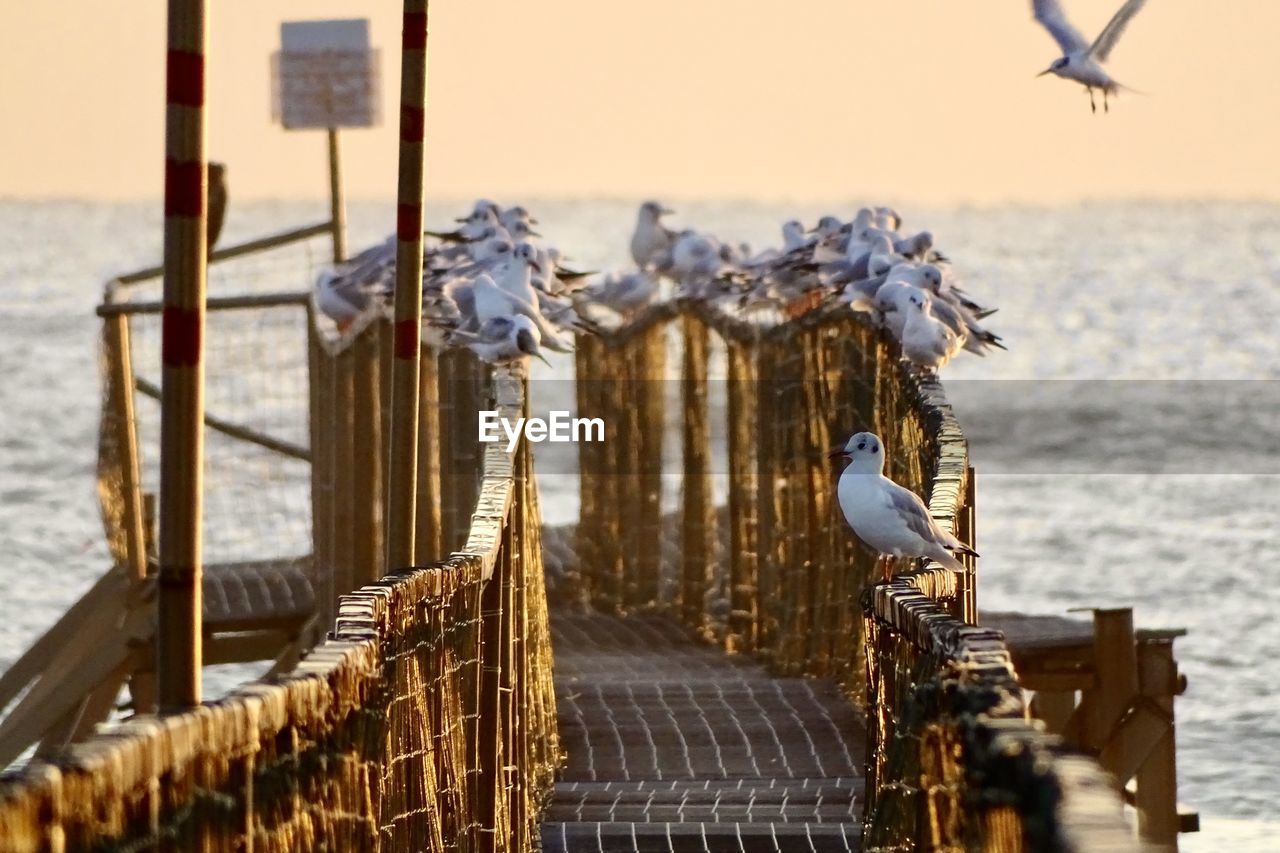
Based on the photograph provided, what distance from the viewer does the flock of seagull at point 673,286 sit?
368 inches

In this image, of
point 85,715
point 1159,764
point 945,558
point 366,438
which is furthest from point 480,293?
point 85,715

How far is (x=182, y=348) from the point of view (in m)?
5.07

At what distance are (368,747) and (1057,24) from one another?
6.12 meters

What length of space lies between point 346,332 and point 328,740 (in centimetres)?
639

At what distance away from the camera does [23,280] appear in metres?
62.3

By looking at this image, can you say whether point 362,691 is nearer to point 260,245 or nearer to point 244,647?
point 244,647

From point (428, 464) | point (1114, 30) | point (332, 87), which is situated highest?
point (332, 87)

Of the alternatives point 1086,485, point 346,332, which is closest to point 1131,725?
point 346,332

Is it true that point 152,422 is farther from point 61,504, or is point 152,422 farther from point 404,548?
point 404,548

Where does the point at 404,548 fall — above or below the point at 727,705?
above

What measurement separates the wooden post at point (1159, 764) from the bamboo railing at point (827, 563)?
61.5 inches

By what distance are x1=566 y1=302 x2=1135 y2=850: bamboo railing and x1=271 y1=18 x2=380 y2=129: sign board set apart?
2.26 m

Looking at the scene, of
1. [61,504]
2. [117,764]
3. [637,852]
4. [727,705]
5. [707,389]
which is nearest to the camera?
[117,764]

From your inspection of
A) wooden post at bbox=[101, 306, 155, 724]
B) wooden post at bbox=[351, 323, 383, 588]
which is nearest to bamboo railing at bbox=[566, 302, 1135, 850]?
wooden post at bbox=[351, 323, 383, 588]
